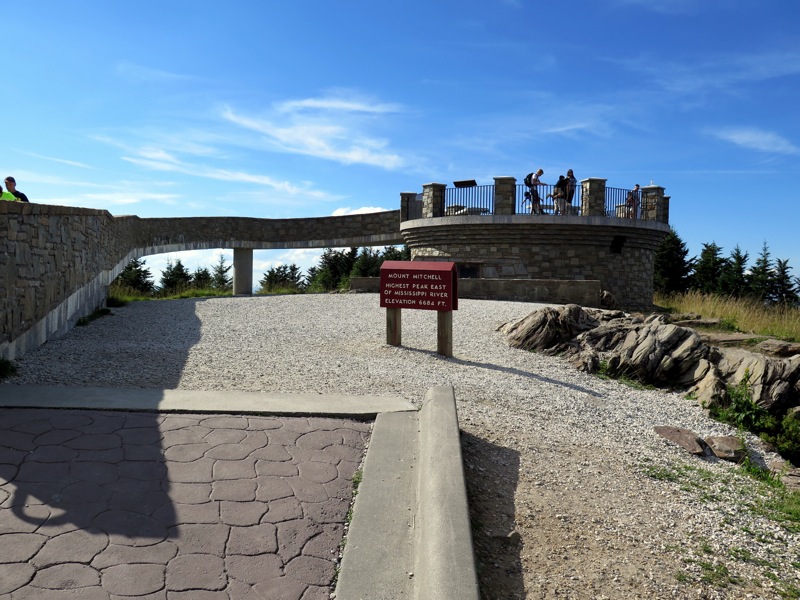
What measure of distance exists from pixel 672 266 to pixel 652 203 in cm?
1279

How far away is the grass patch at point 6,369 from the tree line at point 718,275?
28061mm

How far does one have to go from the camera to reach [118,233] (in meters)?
17.1

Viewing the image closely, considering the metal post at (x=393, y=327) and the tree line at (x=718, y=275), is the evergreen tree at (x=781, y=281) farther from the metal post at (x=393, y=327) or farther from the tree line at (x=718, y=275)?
the metal post at (x=393, y=327)

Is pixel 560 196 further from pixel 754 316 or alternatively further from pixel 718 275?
pixel 718 275

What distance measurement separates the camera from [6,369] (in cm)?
670

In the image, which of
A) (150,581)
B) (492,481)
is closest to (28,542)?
(150,581)

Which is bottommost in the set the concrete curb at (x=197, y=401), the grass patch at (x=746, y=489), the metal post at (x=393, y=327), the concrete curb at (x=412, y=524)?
the grass patch at (x=746, y=489)

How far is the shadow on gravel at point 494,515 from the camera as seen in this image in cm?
334

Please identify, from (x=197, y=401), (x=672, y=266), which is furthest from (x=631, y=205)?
(x=197, y=401)

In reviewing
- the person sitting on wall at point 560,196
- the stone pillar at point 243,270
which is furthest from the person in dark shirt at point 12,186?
the stone pillar at point 243,270

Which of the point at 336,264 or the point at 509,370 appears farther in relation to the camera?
the point at 336,264

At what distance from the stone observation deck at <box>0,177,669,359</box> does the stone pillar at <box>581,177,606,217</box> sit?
0.03 meters

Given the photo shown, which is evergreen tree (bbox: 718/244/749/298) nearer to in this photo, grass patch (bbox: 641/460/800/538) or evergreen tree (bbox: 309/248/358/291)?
evergreen tree (bbox: 309/248/358/291)

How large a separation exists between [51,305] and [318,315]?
5642 mm
